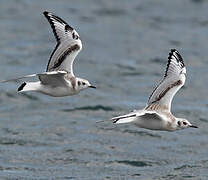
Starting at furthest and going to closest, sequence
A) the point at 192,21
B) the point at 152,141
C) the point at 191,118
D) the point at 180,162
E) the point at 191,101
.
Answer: the point at 192,21, the point at 191,101, the point at 191,118, the point at 152,141, the point at 180,162

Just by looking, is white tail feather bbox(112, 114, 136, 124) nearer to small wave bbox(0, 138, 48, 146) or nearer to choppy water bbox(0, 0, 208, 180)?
choppy water bbox(0, 0, 208, 180)

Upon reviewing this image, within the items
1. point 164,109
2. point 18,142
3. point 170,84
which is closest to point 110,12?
point 18,142

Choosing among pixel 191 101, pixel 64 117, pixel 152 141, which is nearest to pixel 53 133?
pixel 64 117

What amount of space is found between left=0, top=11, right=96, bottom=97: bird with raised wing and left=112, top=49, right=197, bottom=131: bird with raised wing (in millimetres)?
1456

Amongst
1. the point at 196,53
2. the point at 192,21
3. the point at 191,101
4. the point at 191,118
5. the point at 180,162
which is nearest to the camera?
the point at 180,162

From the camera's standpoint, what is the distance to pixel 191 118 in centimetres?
2473

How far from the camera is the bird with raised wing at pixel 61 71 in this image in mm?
16406

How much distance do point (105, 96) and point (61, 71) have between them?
10.7 metres

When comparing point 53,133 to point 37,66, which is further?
point 37,66

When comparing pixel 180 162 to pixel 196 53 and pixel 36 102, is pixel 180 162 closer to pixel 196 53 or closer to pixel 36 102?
pixel 36 102

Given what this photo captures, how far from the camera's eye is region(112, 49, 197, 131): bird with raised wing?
15.1 metres

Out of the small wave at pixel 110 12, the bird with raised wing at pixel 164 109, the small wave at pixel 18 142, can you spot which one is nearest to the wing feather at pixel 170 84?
A: the bird with raised wing at pixel 164 109

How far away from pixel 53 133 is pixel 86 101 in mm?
2548

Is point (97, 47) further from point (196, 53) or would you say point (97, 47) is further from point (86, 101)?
point (86, 101)
